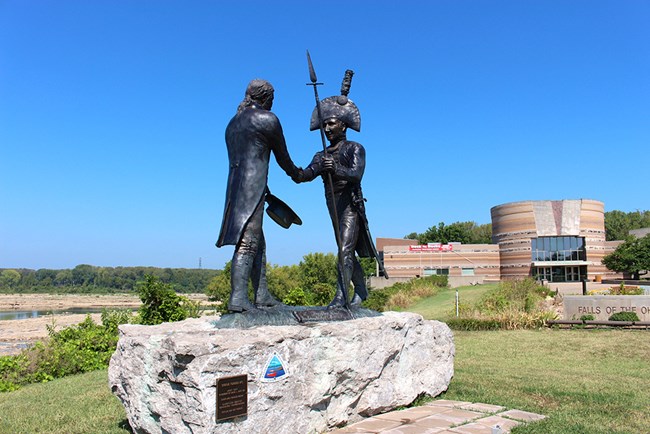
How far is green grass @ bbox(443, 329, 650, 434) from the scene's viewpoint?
5.69 metres

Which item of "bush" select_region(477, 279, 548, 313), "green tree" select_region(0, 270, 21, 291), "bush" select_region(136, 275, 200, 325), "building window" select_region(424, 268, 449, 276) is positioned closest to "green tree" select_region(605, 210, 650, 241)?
"building window" select_region(424, 268, 449, 276)

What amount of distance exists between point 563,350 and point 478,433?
24.8 feet

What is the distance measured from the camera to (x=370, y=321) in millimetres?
5602

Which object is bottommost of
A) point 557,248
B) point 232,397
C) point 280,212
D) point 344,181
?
point 232,397

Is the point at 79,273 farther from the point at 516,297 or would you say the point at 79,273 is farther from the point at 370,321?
the point at 370,321

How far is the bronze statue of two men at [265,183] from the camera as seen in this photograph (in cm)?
506

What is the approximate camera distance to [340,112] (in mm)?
6387

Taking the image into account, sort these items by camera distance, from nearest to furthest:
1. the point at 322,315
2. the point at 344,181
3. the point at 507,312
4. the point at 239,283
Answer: the point at 239,283 → the point at 322,315 → the point at 344,181 → the point at 507,312

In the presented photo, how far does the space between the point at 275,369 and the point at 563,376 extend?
18.8 ft

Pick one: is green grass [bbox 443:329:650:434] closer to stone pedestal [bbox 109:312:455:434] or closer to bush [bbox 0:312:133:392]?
stone pedestal [bbox 109:312:455:434]

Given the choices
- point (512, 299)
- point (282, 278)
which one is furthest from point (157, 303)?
point (282, 278)

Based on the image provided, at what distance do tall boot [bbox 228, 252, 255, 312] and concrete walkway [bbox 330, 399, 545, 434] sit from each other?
145 cm

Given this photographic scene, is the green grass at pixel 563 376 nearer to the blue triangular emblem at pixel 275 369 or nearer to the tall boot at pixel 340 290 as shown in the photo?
the tall boot at pixel 340 290

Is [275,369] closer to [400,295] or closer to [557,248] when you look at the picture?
[400,295]
